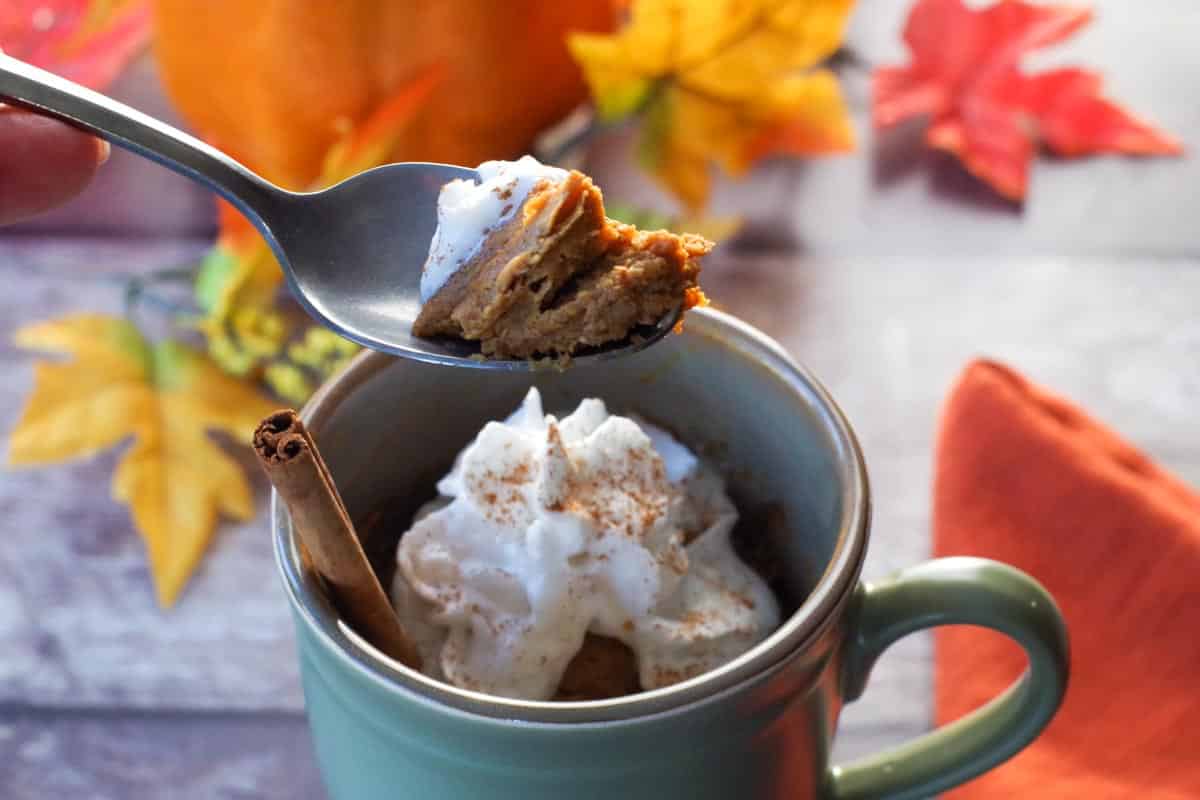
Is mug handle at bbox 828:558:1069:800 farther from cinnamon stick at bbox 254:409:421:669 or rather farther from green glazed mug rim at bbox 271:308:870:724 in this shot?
cinnamon stick at bbox 254:409:421:669

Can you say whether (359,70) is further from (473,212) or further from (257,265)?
(473,212)

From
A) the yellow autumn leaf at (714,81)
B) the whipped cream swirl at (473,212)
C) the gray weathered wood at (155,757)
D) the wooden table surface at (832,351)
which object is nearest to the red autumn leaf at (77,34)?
the wooden table surface at (832,351)

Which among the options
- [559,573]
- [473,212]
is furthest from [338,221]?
[559,573]

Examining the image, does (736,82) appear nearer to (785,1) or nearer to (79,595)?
(785,1)

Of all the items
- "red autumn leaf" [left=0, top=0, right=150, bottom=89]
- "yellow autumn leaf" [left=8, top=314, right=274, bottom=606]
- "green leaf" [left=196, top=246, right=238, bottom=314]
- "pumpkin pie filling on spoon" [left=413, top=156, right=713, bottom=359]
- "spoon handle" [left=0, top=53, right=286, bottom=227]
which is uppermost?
"spoon handle" [left=0, top=53, right=286, bottom=227]

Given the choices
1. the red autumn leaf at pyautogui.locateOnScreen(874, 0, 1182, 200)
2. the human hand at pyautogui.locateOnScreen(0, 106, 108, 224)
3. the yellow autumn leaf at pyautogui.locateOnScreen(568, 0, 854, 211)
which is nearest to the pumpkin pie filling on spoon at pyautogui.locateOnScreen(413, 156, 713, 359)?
the human hand at pyautogui.locateOnScreen(0, 106, 108, 224)
